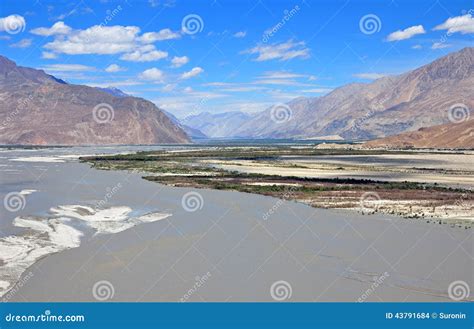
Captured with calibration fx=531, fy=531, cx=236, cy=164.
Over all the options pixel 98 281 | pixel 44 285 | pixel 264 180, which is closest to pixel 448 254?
pixel 98 281

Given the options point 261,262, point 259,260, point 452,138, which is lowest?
point 261,262

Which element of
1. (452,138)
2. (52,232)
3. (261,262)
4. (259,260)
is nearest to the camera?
(261,262)

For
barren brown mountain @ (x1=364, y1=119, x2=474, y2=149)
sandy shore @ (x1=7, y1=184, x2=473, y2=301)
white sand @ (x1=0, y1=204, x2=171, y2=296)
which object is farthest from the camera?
barren brown mountain @ (x1=364, y1=119, x2=474, y2=149)

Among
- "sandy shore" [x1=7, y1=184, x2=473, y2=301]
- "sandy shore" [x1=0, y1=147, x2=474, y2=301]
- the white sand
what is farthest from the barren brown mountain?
the white sand

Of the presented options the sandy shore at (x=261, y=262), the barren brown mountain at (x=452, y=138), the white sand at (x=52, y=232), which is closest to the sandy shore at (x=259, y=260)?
the sandy shore at (x=261, y=262)

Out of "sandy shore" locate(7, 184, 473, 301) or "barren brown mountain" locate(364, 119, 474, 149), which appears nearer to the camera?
"sandy shore" locate(7, 184, 473, 301)

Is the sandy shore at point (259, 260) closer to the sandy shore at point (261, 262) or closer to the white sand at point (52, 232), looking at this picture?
the sandy shore at point (261, 262)

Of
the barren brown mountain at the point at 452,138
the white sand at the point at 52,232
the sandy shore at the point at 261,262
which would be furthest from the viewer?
the barren brown mountain at the point at 452,138

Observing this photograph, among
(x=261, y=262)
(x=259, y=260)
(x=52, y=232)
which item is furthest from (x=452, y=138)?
(x=261, y=262)

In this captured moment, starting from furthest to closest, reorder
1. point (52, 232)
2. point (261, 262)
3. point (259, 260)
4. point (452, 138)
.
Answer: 1. point (452, 138)
2. point (52, 232)
3. point (259, 260)
4. point (261, 262)

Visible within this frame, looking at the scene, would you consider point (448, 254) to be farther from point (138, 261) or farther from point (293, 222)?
point (138, 261)

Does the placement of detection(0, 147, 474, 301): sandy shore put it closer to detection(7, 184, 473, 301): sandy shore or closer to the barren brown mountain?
detection(7, 184, 473, 301): sandy shore

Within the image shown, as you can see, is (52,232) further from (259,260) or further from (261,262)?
(261,262)

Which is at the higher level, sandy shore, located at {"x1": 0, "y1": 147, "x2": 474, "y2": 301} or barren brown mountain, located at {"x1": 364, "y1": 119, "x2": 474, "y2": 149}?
barren brown mountain, located at {"x1": 364, "y1": 119, "x2": 474, "y2": 149}
